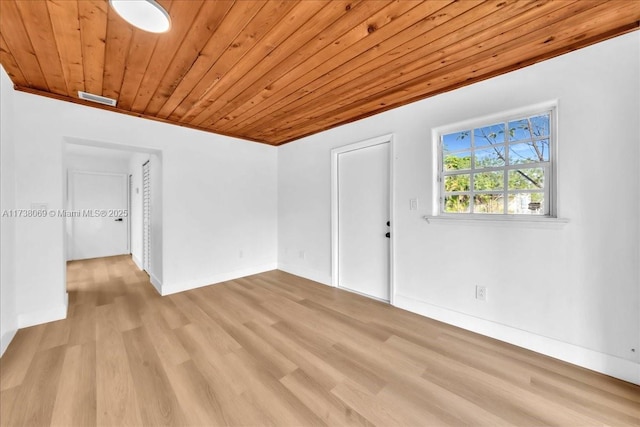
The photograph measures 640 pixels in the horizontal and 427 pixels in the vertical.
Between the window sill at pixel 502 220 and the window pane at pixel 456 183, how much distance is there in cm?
30

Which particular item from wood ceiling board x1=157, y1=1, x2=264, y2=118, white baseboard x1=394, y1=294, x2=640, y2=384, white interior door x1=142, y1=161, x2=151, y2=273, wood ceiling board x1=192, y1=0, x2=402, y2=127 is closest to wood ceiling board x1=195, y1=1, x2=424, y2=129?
wood ceiling board x1=192, y1=0, x2=402, y2=127

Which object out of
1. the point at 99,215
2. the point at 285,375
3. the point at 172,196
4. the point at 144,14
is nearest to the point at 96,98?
the point at 172,196

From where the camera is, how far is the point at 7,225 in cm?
222

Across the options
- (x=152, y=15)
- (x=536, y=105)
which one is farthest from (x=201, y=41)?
(x=536, y=105)

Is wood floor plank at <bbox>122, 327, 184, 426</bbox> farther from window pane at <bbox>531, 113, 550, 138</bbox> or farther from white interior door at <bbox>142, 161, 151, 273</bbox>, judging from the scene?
window pane at <bbox>531, 113, 550, 138</bbox>

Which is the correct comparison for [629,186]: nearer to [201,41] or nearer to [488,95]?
[488,95]

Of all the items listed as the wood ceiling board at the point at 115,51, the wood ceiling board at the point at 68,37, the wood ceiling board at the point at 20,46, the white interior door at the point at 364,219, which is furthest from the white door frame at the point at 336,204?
the wood ceiling board at the point at 20,46

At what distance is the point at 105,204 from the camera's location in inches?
236

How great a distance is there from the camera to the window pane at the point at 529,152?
81.2 inches

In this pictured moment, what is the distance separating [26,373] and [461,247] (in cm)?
359

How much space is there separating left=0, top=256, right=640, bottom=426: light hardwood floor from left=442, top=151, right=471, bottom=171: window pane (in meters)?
1.58

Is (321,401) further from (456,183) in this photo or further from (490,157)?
(490,157)

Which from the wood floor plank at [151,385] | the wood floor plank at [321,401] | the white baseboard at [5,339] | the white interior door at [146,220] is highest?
the white interior door at [146,220]

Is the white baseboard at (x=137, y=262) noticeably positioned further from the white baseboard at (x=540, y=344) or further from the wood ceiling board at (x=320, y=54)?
the white baseboard at (x=540, y=344)
